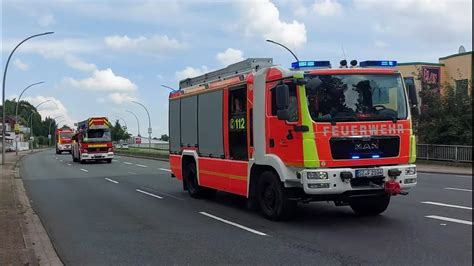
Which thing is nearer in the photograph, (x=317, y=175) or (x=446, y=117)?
(x=317, y=175)

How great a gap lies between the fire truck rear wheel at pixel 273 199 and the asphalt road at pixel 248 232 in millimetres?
171

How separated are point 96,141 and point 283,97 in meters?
31.7

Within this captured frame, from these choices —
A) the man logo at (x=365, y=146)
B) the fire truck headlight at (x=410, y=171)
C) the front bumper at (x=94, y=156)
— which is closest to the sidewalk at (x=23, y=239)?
the man logo at (x=365, y=146)

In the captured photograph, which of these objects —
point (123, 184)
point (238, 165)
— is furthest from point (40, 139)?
point (238, 165)

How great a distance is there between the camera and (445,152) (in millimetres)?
29312

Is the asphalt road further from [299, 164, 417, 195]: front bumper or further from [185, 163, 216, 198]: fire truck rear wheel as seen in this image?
[299, 164, 417, 195]: front bumper

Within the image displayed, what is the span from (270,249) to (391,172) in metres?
2.92

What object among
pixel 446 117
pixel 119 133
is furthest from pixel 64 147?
pixel 119 133

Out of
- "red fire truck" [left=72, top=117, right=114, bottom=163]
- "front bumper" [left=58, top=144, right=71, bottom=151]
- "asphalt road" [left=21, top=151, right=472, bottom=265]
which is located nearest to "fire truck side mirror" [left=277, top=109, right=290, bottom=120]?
"asphalt road" [left=21, top=151, right=472, bottom=265]

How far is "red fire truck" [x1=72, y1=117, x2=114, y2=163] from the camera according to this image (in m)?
38.8

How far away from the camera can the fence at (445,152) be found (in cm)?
2777

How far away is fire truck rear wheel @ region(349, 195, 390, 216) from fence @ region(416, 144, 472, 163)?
61.9ft

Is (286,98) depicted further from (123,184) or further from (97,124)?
(97,124)

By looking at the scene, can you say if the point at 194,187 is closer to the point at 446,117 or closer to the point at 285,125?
the point at 285,125
